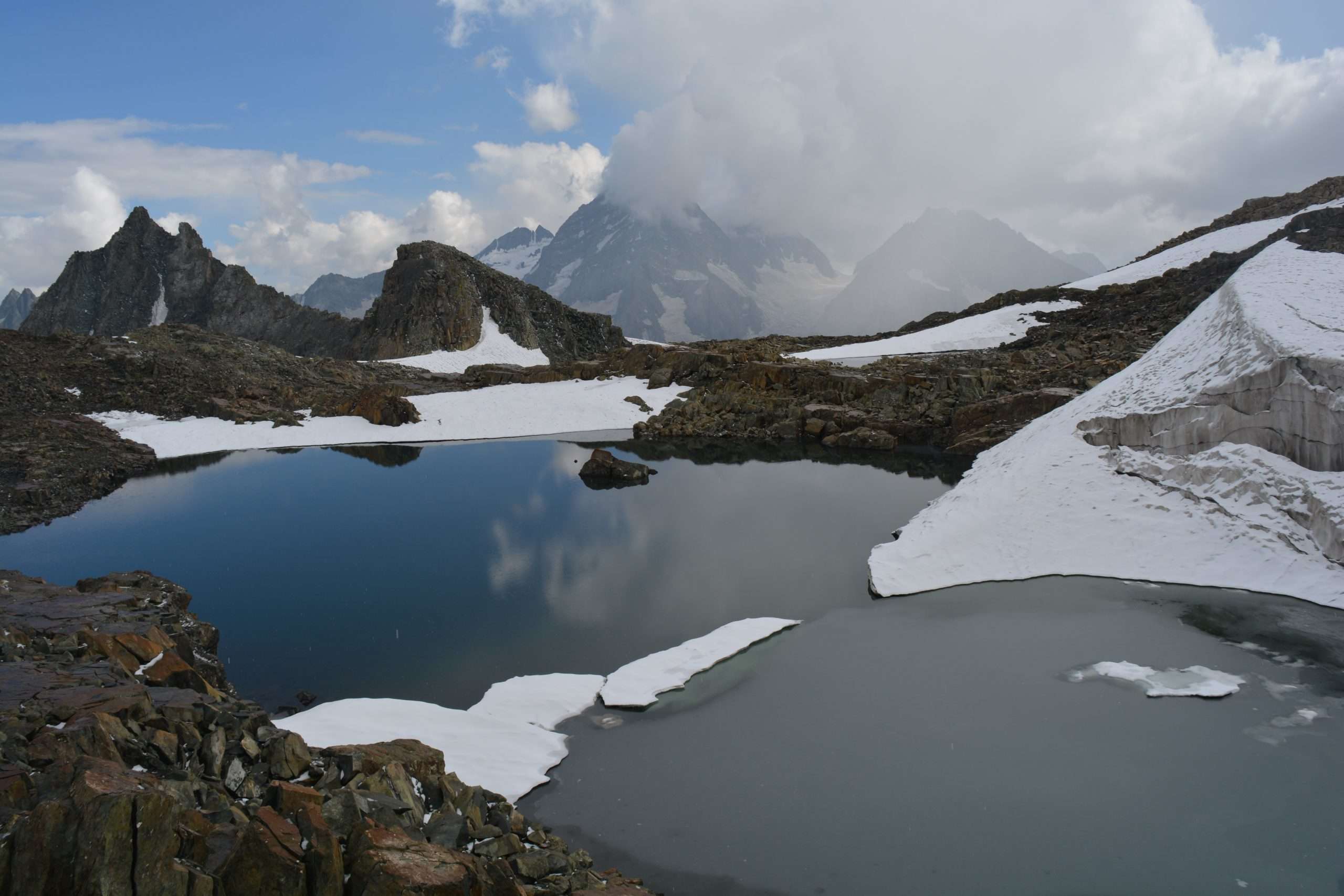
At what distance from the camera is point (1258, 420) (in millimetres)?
15070

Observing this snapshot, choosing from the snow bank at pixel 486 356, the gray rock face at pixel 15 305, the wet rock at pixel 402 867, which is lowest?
the wet rock at pixel 402 867

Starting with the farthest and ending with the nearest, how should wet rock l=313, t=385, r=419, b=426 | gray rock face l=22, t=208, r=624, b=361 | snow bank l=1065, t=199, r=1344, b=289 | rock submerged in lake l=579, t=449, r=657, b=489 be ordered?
gray rock face l=22, t=208, r=624, b=361, snow bank l=1065, t=199, r=1344, b=289, wet rock l=313, t=385, r=419, b=426, rock submerged in lake l=579, t=449, r=657, b=489

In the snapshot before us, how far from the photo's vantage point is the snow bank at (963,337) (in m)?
43.9

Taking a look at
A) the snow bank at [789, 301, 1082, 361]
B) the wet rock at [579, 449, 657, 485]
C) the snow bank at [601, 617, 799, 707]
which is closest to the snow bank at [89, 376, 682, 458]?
the wet rock at [579, 449, 657, 485]

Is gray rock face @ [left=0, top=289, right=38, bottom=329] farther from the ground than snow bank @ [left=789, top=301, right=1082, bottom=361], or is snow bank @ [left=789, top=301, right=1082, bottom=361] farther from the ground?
gray rock face @ [left=0, top=289, right=38, bottom=329]

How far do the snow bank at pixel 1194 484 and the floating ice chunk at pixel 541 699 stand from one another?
6.78 metres

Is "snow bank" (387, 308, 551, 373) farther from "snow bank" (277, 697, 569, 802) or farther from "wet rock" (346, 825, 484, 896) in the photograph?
"wet rock" (346, 825, 484, 896)

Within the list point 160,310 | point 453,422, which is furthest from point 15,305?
point 453,422

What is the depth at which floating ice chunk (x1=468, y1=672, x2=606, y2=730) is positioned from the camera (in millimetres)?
10430

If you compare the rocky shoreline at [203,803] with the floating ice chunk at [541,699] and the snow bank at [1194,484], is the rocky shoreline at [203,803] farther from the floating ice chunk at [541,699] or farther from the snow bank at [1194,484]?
the snow bank at [1194,484]

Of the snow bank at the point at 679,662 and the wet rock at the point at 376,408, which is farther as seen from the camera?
the wet rock at the point at 376,408

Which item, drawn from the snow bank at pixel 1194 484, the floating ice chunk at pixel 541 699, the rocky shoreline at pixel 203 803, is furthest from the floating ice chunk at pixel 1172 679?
the rocky shoreline at pixel 203 803

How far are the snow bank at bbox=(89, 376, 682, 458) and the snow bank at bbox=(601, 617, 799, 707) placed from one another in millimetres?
25492

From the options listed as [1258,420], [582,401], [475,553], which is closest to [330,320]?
[582,401]
